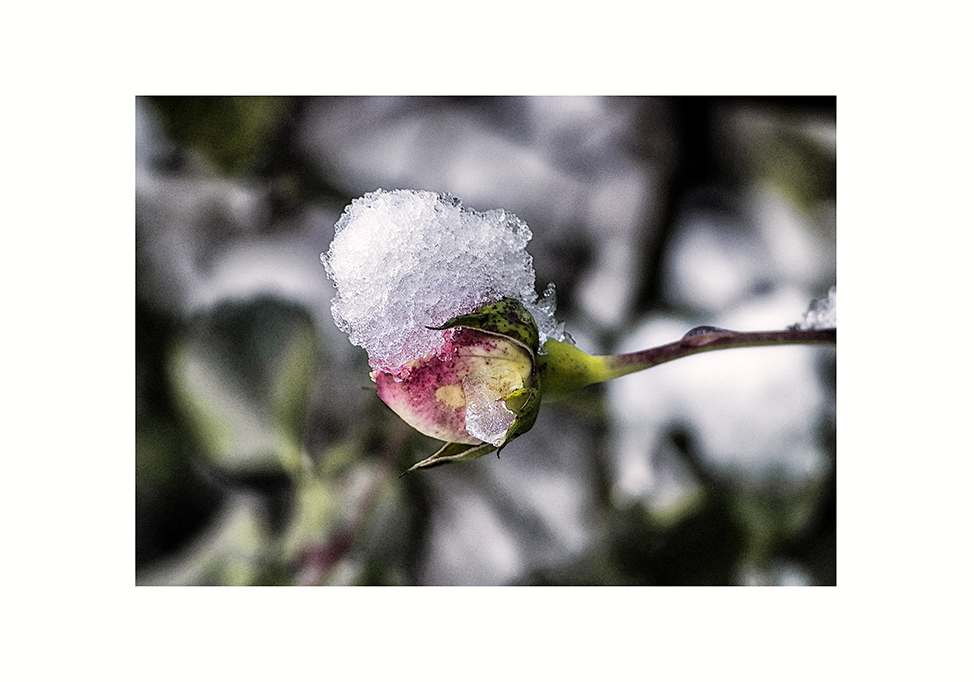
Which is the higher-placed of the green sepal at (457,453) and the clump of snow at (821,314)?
the clump of snow at (821,314)

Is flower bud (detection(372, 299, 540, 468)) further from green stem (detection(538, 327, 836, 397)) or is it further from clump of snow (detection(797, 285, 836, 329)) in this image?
clump of snow (detection(797, 285, 836, 329))

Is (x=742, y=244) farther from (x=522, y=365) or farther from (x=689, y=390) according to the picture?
(x=522, y=365)

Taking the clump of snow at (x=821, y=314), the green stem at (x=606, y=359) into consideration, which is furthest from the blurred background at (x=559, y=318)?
the green stem at (x=606, y=359)

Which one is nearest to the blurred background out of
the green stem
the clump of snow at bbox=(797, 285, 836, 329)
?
the clump of snow at bbox=(797, 285, 836, 329)

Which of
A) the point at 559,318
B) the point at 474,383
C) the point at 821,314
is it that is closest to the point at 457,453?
the point at 474,383

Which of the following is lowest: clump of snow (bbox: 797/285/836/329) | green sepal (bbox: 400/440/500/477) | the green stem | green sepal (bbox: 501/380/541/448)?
green sepal (bbox: 400/440/500/477)

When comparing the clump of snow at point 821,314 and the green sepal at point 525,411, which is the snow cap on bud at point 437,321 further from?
the clump of snow at point 821,314

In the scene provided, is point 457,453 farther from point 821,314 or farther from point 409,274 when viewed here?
point 821,314
